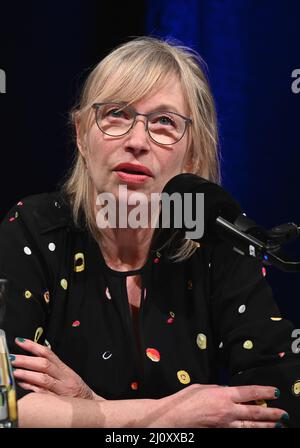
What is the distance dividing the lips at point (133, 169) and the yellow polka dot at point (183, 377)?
0.49 meters

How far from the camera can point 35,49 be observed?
7.57 ft

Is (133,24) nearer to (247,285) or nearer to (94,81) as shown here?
(94,81)

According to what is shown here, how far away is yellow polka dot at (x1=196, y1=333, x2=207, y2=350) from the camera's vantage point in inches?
67.0

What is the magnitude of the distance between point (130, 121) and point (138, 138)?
0.21 ft

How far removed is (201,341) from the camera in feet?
5.59

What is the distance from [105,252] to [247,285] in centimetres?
38

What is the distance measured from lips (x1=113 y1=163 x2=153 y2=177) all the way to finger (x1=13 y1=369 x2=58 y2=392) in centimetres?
51

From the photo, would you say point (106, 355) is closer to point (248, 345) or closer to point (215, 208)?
A: point (248, 345)

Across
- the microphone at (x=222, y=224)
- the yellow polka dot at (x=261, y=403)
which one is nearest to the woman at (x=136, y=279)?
the yellow polka dot at (x=261, y=403)

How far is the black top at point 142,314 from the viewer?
5.22ft

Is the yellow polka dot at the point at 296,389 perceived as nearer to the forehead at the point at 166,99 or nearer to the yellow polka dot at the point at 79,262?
the yellow polka dot at the point at 79,262

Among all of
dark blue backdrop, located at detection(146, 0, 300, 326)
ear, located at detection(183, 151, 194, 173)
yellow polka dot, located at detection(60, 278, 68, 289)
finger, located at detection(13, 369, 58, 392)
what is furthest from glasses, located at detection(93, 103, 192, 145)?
dark blue backdrop, located at detection(146, 0, 300, 326)
